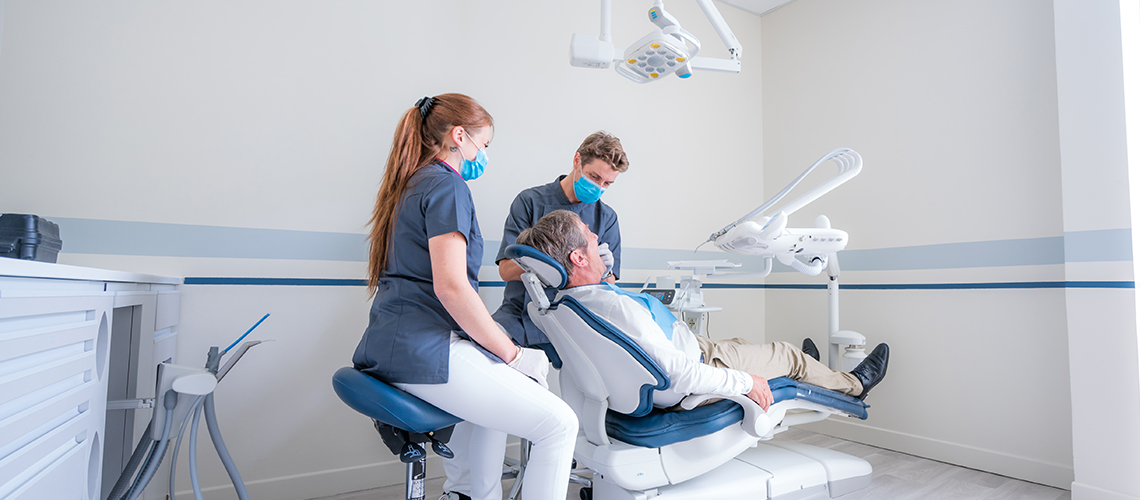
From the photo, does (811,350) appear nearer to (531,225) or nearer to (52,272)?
(531,225)

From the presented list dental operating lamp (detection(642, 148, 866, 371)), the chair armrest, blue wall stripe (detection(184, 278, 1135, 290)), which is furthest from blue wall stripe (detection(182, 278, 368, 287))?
the chair armrest

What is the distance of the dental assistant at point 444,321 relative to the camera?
1271 mm

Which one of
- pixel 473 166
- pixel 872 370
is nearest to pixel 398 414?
pixel 473 166

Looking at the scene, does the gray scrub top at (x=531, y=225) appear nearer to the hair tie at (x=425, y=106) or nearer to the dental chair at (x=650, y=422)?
the dental chair at (x=650, y=422)

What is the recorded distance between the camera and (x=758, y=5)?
3.78 metres

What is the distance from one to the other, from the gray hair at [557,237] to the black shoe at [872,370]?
149cm

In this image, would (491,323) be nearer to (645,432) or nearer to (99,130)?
(645,432)

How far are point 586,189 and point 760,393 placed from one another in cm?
98

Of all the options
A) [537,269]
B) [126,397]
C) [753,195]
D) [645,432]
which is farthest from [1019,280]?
[126,397]

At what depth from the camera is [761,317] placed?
12.2 feet

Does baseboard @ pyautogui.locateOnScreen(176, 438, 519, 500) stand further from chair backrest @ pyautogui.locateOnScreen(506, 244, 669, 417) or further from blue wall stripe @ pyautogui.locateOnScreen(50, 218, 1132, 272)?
chair backrest @ pyautogui.locateOnScreen(506, 244, 669, 417)

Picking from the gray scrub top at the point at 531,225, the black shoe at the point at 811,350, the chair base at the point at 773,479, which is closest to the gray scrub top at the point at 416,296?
the gray scrub top at the point at 531,225

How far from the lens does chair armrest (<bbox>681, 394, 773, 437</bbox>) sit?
5.67 ft

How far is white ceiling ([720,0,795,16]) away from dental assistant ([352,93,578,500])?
2.96 metres
